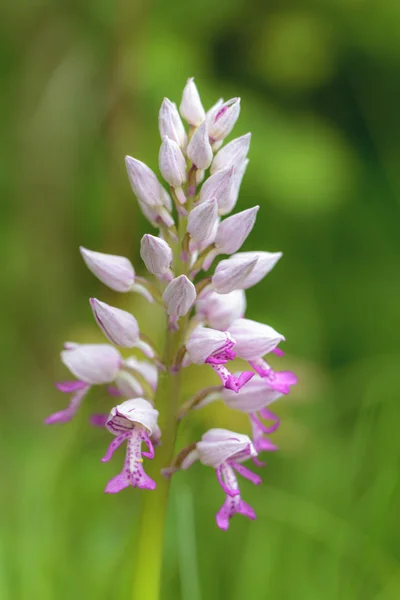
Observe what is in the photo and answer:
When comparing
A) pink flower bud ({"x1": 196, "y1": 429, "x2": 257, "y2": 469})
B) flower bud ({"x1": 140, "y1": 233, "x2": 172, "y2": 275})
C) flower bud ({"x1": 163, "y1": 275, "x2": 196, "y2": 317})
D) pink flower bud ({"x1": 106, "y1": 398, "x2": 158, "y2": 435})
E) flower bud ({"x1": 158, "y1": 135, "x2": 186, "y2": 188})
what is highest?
flower bud ({"x1": 158, "y1": 135, "x2": 186, "y2": 188})

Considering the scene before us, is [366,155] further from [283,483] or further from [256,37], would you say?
[283,483]

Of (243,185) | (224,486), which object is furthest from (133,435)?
(243,185)

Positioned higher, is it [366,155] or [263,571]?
[366,155]

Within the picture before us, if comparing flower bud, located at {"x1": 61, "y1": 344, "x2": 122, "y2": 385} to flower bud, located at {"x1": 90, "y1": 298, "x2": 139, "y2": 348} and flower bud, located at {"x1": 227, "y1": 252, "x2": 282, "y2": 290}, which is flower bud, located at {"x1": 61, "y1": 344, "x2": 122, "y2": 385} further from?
flower bud, located at {"x1": 227, "y1": 252, "x2": 282, "y2": 290}

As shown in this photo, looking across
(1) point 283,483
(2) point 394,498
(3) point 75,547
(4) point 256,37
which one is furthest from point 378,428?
(4) point 256,37

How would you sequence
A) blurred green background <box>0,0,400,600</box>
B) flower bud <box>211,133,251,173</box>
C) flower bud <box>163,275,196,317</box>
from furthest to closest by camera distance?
blurred green background <box>0,0,400,600</box>
flower bud <box>211,133,251,173</box>
flower bud <box>163,275,196,317</box>

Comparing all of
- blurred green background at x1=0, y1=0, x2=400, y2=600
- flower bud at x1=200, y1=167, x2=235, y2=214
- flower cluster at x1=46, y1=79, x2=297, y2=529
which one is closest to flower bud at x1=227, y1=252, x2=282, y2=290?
flower cluster at x1=46, y1=79, x2=297, y2=529

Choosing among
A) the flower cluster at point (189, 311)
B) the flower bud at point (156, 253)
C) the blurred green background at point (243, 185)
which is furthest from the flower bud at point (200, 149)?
the blurred green background at point (243, 185)
